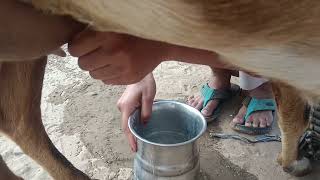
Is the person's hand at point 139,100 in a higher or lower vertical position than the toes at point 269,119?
higher

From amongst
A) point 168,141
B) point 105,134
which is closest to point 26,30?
point 168,141

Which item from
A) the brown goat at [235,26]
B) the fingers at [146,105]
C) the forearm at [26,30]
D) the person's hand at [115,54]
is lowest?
the fingers at [146,105]

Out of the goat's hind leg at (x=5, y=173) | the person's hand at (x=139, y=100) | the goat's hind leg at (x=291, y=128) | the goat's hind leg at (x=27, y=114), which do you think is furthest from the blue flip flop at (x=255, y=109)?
the goat's hind leg at (x=5, y=173)

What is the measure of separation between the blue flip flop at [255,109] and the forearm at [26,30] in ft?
4.53

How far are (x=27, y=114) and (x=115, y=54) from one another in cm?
56

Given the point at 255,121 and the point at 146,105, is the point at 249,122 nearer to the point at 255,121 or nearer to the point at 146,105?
the point at 255,121

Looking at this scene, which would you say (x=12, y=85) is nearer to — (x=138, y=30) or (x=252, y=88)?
(x=138, y=30)

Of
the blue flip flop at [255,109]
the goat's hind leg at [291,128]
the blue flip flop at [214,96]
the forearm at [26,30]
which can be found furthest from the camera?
the blue flip flop at [214,96]

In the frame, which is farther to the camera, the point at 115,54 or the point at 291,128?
the point at 291,128

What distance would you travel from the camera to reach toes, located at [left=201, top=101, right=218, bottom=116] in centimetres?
247

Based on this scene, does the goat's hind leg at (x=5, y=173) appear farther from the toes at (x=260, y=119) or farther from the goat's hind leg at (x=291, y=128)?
the toes at (x=260, y=119)

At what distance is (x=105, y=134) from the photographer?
7.92 ft

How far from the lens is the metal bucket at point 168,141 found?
1.92 meters

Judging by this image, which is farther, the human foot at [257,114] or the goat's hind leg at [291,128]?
the human foot at [257,114]
